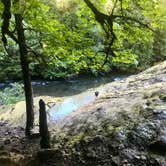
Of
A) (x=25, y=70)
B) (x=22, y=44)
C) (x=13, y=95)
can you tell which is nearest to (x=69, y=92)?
(x=13, y=95)

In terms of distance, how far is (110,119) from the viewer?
10.4 metres

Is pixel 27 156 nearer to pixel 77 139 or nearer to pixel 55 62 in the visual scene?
pixel 77 139

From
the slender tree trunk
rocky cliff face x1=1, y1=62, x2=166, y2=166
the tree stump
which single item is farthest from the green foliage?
the tree stump

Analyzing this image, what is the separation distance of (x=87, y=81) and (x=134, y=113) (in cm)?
1729

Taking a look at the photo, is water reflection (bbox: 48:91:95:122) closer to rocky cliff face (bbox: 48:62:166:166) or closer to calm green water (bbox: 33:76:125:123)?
Result: calm green water (bbox: 33:76:125:123)

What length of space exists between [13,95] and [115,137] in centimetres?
1084

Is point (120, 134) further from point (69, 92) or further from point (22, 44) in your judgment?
point (69, 92)

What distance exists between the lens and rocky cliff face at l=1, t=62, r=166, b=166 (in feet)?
28.0

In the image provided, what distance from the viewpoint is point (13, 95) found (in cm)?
1934

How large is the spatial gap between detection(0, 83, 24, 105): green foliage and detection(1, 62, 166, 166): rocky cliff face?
721 cm

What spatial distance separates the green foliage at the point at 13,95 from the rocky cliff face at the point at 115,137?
7.21 metres

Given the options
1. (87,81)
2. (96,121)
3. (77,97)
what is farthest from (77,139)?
(87,81)

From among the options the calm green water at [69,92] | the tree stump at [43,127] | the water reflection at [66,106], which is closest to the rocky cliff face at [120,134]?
the tree stump at [43,127]

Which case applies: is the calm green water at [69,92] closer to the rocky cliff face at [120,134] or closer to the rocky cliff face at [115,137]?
the rocky cliff face at [120,134]
